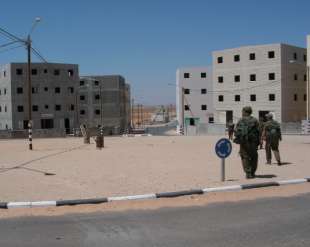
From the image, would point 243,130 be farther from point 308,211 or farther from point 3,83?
point 3,83

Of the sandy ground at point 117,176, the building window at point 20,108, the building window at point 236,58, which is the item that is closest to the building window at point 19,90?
the building window at point 20,108

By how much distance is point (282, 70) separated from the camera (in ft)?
222

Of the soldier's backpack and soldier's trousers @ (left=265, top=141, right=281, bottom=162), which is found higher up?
the soldier's backpack

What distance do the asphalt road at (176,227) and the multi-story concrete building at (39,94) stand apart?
233ft

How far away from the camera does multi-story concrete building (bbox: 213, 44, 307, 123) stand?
67.9m

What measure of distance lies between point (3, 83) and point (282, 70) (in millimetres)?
45388

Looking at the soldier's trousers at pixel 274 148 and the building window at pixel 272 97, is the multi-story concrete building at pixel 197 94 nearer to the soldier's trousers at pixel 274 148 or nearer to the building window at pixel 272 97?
the building window at pixel 272 97

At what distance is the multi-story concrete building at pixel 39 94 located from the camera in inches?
3120

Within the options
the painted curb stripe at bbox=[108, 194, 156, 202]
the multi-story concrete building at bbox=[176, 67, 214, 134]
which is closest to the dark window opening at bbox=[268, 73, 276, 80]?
the multi-story concrete building at bbox=[176, 67, 214, 134]

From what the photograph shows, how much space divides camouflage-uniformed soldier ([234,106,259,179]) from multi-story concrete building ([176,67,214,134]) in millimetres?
75878

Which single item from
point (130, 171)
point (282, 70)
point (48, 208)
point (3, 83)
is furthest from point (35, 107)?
point (48, 208)

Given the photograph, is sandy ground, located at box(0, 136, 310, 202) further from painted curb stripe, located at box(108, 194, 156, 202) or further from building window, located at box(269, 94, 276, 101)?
building window, located at box(269, 94, 276, 101)

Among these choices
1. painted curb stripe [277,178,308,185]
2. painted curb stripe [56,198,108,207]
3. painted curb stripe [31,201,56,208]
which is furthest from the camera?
painted curb stripe [277,178,308,185]

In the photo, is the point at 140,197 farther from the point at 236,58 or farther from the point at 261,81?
the point at 236,58
